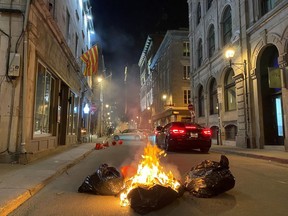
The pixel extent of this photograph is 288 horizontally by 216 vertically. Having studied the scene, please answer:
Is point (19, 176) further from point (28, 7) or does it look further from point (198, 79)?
point (198, 79)

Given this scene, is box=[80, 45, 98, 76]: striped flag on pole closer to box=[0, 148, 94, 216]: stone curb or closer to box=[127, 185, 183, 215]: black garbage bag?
box=[0, 148, 94, 216]: stone curb

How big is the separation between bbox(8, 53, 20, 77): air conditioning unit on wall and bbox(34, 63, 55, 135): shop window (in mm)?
1837

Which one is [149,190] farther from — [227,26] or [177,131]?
[227,26]

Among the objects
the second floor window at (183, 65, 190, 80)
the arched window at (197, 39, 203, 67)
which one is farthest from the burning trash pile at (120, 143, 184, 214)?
the second floor window at (183, 65, 190, 80)

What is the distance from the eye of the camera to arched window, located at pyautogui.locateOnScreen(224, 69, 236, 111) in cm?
2111

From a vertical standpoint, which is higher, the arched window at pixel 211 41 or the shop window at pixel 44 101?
the arched window at pixel 211 41

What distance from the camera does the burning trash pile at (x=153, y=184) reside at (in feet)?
13.6

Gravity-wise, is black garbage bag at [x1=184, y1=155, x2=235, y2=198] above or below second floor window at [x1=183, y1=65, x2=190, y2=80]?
below

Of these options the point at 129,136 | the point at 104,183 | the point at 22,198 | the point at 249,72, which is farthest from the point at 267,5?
the point at 129,136

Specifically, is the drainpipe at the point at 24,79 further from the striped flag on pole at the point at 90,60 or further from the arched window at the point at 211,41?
the arched window at the point at 211,41

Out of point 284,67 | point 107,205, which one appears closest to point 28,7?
point 107,205

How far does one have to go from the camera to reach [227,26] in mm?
22562

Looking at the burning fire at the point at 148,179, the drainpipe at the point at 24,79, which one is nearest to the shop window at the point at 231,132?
the drainpipe at the point at 24,79

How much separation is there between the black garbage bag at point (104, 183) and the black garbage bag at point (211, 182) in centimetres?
132
